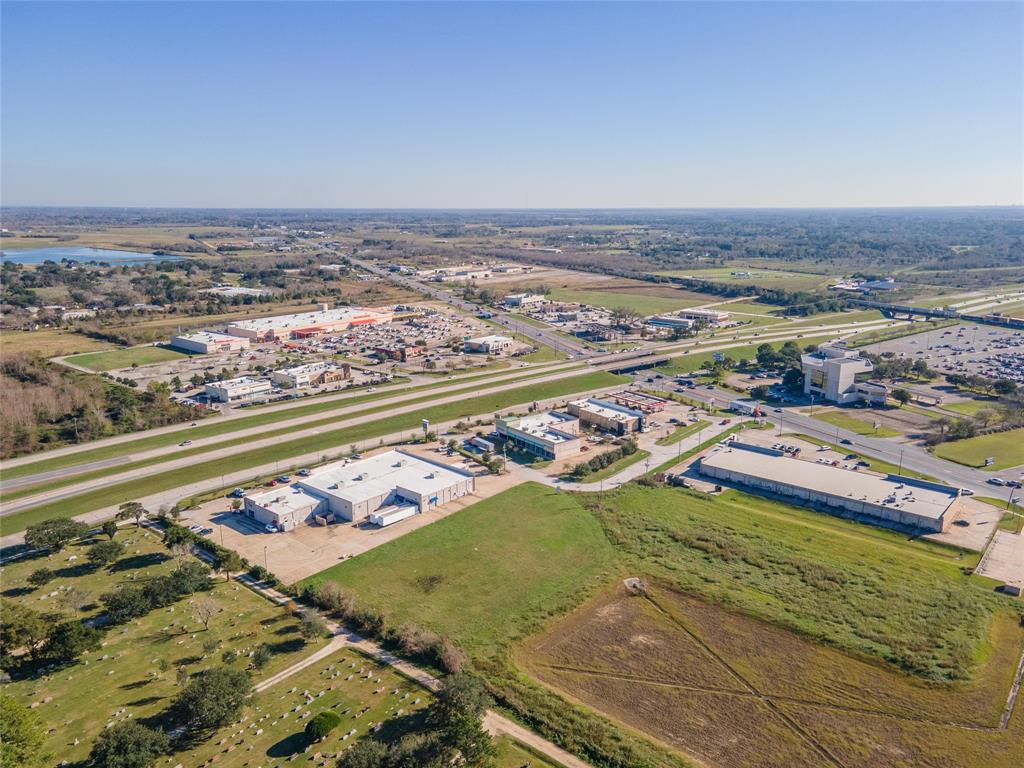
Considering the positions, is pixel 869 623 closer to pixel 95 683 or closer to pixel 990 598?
pixel 990 598

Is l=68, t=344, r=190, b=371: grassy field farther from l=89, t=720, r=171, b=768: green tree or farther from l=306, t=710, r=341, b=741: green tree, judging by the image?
l=306, t=710, r=341, b=741: green tree

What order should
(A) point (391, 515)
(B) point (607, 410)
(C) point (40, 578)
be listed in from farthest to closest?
(B) point (607, 410)
(A) point (391, 515)
(C) point (40, 578)

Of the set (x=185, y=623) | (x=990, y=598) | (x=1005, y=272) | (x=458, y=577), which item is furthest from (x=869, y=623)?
(x=1005, y=272)

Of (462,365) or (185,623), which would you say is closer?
(185,623)

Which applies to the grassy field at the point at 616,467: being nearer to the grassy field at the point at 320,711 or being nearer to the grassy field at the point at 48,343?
the grassy field at the point at 320,711

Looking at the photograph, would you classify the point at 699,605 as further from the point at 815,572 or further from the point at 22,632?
the point at 22,632

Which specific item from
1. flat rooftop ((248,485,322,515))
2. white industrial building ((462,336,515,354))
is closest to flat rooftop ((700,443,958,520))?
flat rooftop ((248,485,322,515))

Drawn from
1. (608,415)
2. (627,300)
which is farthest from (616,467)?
(627,300)
